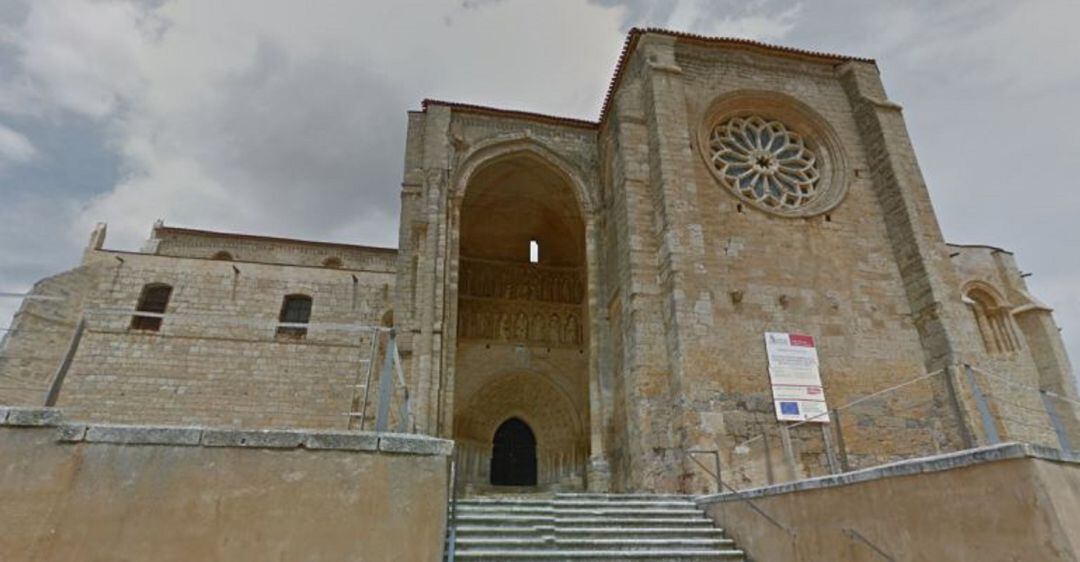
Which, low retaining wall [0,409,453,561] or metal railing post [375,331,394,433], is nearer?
low retaining wall [0,409,453,561]

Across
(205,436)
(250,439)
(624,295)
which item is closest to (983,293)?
(624,295)

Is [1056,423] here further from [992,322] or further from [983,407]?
[992,322]

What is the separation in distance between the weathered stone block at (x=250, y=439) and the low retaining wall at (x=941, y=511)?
3822 millimetres

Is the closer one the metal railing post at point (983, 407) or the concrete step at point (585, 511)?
the metal railing post at point (983, 407)

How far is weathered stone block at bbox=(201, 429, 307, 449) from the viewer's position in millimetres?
3580

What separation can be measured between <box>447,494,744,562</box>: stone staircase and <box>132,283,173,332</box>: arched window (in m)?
12.5

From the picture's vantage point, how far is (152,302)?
14570 mm

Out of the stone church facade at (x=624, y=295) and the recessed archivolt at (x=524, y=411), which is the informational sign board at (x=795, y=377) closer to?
the stone church facade at (x=624, y=295)

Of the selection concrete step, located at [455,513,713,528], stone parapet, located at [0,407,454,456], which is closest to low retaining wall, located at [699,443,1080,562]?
concrete step, located at [455,513,713,528]

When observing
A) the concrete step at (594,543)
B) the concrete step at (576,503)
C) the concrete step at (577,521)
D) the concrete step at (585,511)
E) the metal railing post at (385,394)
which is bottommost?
the concrete step at (594,543)

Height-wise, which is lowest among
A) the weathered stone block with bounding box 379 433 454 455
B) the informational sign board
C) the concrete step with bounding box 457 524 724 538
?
the concrete step with bounding box 457 524 724 538

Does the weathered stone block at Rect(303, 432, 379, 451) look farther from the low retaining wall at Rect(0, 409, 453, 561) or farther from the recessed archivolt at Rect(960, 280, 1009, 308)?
the recessed archivolt at Rect(960, 280, 1009, 308)

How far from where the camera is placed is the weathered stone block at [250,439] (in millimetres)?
3580

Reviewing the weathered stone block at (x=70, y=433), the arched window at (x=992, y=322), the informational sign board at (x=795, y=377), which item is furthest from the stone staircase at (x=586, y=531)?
the arched window at (x=992, y=322)
